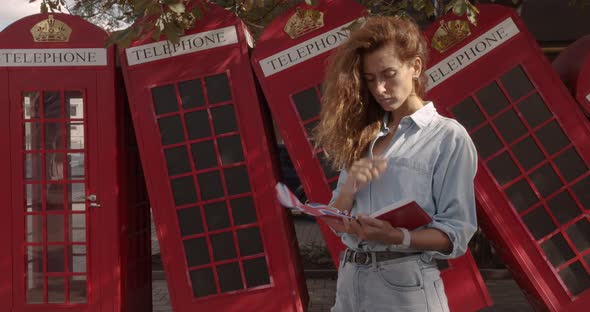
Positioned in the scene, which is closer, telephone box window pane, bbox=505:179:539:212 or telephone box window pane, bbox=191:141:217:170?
telephone box window pane, bbox=505:179:539:212

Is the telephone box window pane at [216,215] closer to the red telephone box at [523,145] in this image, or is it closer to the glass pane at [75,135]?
the glass pane at [75,135]

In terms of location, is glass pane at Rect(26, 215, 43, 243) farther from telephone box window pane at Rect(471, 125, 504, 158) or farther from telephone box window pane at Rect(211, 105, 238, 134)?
telephone box window pane at Rect(471, 125, 504, 158)

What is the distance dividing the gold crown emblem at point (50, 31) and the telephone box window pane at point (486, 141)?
111 inches

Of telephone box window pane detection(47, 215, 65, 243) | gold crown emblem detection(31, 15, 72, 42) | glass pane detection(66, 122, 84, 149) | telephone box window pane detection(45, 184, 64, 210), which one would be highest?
gold crown emblem detection(31, 15, 72, 42)

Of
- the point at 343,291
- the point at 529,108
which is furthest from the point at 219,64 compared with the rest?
the point at 343,291

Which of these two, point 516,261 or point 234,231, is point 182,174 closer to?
point 234,231

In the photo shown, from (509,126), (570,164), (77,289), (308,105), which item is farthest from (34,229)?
(570,164)

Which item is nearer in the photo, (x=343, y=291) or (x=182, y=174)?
(x=343, y=291)

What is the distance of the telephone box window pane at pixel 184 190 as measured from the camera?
447 centimetres

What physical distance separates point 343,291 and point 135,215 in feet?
10.7

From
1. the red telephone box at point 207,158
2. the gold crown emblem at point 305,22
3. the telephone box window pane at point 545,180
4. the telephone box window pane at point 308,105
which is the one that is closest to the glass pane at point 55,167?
the red telephone box at point 207,158

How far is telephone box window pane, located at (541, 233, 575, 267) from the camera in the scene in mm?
4238

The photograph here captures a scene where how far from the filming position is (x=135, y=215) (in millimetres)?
5027

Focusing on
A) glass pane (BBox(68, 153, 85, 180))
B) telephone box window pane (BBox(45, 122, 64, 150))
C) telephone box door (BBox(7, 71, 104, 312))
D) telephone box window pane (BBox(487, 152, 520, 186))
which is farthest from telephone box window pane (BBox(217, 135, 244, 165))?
telephone box window pane (BBox(487, 152, 520, 186))
